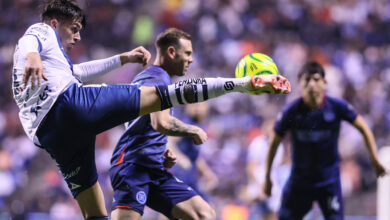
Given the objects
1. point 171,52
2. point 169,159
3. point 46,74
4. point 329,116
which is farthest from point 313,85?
point 46,74

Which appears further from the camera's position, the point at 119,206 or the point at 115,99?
the point at 119,206

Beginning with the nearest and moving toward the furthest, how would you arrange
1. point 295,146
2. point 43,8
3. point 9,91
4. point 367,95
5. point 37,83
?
1. point 37,83
2. point 43,8
3. point 295,146
4. point 367,95
5. point 9,91

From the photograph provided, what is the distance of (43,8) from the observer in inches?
179

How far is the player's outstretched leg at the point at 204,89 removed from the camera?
12.2ft

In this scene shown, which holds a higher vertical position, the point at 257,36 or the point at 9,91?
the point at 257,36

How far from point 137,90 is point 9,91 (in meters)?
10.4

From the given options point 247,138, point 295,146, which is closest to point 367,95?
point 247,138

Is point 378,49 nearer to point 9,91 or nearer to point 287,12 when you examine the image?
point 287,12

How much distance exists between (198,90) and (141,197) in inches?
50.9

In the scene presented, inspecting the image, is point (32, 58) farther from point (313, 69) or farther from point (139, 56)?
point (313, 69)

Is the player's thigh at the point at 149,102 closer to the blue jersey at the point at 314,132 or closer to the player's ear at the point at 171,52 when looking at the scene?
the player's ear at the point at 171,52

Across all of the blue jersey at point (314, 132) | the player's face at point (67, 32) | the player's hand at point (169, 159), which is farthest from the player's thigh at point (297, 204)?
the player's face at point (67, 32)

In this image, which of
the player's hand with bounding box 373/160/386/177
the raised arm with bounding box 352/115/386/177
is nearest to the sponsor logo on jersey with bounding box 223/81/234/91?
the raised arm with bounding box 352/115/386/177

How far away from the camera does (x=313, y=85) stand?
616cm
